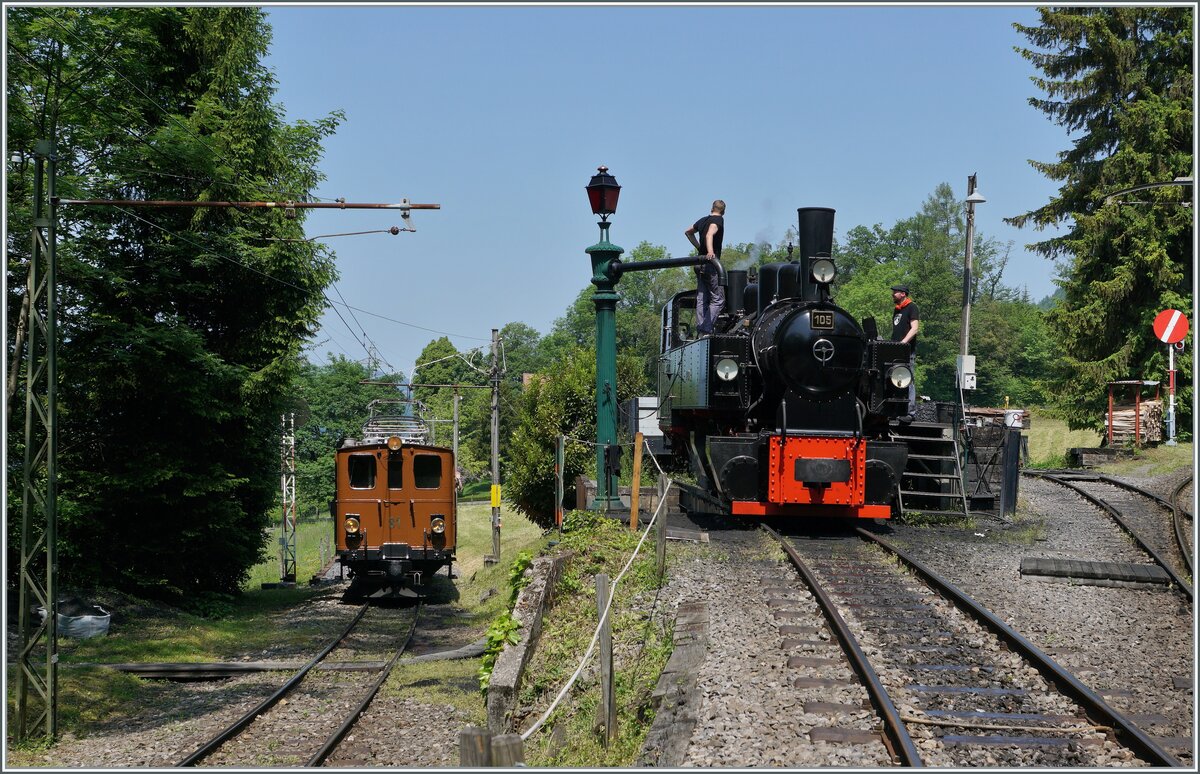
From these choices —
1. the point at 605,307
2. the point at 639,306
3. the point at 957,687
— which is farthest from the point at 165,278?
the point at 639,306

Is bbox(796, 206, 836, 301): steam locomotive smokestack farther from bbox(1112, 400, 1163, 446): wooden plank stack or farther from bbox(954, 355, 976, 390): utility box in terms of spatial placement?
bbox(1112, 400, 1163, 446): wooden plank stack

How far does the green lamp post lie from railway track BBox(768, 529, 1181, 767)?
15.0ft

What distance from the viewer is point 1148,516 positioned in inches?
608

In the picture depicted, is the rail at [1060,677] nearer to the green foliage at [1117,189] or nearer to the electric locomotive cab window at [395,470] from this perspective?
the electric locomotive cab window at [395,470]

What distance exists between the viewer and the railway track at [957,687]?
19.2 ft

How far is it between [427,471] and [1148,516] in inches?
483

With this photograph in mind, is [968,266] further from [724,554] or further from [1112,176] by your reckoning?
[724,554]

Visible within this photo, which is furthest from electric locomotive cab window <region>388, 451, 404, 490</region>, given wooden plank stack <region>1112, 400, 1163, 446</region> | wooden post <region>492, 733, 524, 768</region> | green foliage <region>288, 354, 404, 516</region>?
green foliage <region>288, 354, 404, 516</region>

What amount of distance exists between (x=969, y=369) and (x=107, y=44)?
15349mm

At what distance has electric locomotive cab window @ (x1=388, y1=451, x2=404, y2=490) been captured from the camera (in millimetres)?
19844

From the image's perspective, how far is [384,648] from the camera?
15.1 metres

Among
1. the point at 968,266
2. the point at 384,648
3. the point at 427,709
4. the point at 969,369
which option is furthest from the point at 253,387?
the point at 968,266

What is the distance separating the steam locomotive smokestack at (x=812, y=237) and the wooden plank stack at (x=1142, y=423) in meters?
17.1

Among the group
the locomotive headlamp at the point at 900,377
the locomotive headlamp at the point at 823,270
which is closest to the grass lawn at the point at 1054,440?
the locomotive headlamp at the point at 900,377
